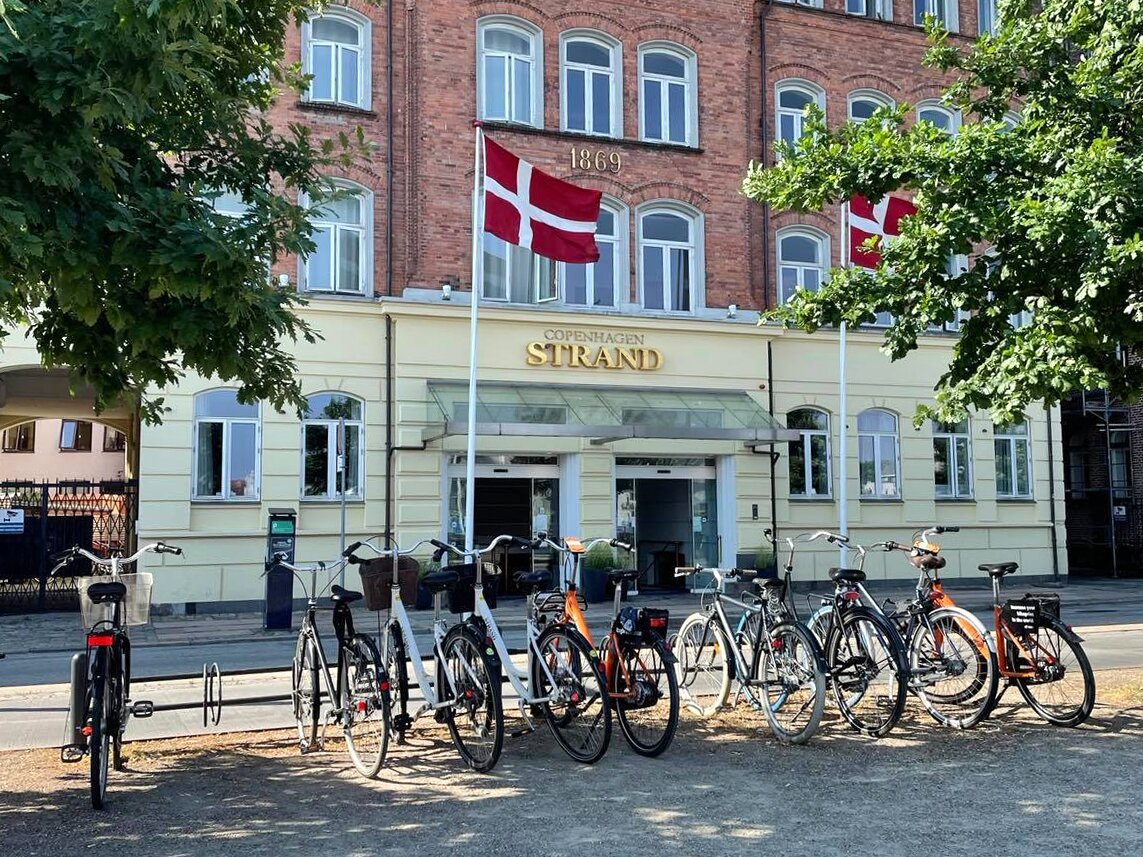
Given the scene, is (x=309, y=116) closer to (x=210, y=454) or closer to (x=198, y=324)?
→ (x=210, y=454)

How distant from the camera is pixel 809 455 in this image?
74.9ft

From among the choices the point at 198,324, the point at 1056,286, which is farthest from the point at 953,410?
the point at 198,324

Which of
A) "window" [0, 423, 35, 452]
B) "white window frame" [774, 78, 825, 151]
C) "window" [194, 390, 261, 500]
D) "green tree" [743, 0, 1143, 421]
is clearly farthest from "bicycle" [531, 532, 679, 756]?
"window" [0, 423, 35, 452]

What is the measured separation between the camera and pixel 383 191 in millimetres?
20328

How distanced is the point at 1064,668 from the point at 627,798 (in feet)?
10.8

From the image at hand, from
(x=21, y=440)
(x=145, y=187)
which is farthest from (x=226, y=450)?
(x=21, y=440)

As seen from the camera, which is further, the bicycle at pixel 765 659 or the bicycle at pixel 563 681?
the bicycle at pixel 765 659

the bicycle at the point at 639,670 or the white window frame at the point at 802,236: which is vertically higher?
the white window frame at the point at 802,236

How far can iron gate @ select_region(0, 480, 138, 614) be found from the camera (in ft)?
61.6

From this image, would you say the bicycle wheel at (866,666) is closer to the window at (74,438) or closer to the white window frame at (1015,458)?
the white window frame at (1015,458)

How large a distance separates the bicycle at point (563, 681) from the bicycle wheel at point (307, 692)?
3.43ft

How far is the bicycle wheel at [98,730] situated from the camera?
5.71 meters

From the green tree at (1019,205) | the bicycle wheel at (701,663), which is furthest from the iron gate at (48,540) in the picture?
the green tree at (1019,205)

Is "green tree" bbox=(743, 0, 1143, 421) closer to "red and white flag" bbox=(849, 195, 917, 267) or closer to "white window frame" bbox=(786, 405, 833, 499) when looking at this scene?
"red and white flag" bbox=(849, 195, 917, 267)
